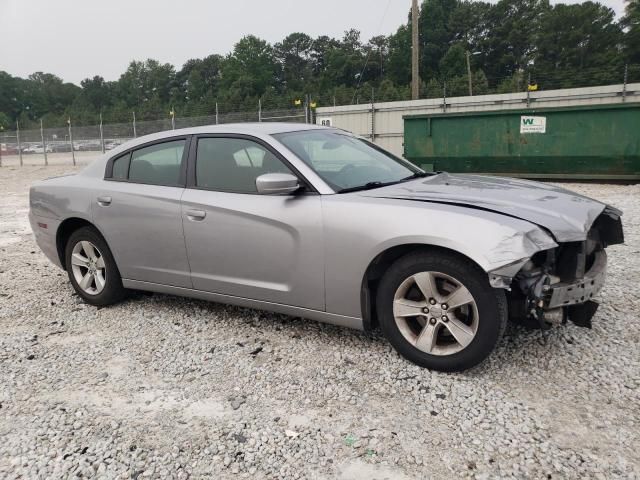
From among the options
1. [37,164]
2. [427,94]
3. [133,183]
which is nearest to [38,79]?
[37,164]

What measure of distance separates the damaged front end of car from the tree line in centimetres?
2408

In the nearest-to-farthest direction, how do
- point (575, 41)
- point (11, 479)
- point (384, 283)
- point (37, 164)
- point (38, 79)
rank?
point (11, 479) → point (384, 283) → point (37, 164) → point (575, 41) → point (38, 79)

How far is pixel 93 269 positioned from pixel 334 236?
2.48 m

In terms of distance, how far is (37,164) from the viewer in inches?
1184

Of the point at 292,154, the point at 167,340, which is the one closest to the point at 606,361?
the point at 292,154

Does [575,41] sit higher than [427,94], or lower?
higher

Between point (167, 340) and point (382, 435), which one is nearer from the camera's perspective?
point (382, 435)

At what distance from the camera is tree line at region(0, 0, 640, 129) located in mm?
63156

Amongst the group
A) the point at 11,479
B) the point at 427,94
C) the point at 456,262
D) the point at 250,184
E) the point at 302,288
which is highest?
the point at 427,94

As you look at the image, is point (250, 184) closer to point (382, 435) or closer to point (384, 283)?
point (384, 283)

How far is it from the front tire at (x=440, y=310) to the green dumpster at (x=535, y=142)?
429 inches

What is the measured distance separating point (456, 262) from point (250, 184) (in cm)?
159

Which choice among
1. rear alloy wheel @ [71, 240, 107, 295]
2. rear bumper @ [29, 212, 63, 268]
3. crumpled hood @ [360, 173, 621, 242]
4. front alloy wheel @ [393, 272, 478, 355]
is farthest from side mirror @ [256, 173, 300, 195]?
rear bumper @ [29, 212, 63, 268]

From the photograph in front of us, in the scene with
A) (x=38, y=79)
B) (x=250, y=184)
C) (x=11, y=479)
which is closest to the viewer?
(x=11, y=479)
